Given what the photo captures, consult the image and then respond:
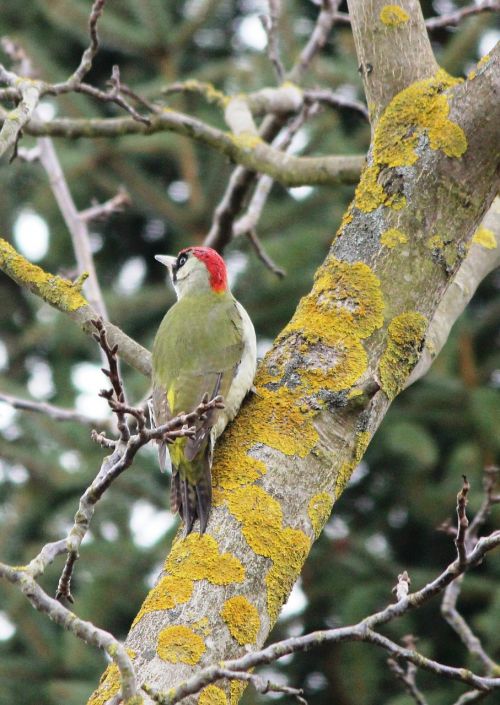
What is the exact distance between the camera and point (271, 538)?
7.99 feet

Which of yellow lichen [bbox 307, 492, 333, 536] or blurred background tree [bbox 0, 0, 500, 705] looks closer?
yellow lichen [bbox 307, 492, 333, 536]

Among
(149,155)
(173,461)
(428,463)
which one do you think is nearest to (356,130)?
(149,155)

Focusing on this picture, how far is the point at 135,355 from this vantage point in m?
3.15

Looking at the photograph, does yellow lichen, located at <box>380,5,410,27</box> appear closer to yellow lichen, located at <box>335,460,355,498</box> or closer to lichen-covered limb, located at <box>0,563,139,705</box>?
yellow lichen, located at <box>335,460,355,498</box>

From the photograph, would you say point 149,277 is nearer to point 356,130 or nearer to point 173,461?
point 356,130

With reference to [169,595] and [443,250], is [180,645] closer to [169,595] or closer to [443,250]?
[169,595]

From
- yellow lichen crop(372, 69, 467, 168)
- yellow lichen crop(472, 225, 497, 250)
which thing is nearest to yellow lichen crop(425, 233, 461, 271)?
yellow lichen crop(372, 69, 467, 168)

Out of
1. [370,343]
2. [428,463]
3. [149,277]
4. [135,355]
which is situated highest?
[149,277]

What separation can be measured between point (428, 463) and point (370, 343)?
366 centimetres

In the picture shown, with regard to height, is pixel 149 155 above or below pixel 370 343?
above

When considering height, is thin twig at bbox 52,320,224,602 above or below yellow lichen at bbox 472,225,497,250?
below

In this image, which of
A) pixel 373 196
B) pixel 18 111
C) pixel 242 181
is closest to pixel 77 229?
pixel 242 181

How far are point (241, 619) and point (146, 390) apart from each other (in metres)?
4.52

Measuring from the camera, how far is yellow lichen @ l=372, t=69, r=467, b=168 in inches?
115
